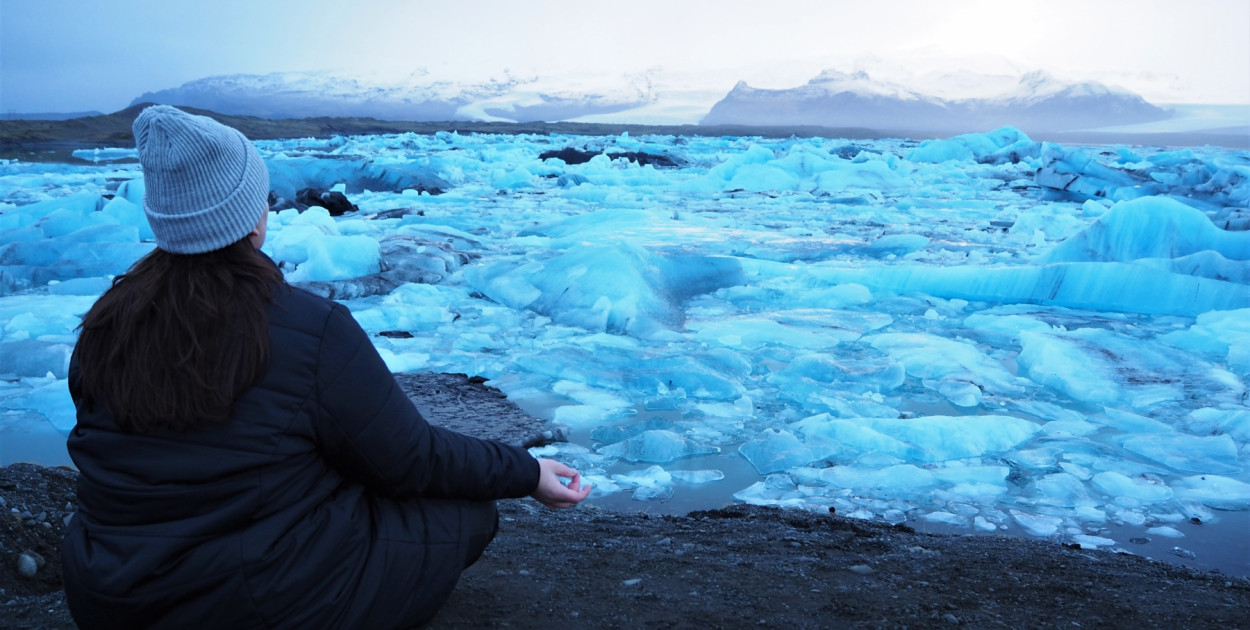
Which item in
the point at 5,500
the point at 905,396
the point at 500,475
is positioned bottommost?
the point at 905,396

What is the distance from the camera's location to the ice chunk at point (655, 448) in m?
3.49

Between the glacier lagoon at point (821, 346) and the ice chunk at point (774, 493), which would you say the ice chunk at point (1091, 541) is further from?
the ice chunk at point (774, 493)

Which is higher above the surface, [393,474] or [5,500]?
[393,474]

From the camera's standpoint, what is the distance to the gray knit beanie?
1.25m

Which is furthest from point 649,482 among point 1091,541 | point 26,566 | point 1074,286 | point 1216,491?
point 1074,286

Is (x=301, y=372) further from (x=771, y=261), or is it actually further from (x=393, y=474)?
(x=771, y=261)

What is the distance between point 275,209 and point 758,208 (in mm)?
7006

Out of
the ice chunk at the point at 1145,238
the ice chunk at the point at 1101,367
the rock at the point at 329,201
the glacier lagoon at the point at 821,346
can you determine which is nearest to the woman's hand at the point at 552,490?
the glacier lagoon at the point at 821,346

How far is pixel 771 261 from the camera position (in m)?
8.12

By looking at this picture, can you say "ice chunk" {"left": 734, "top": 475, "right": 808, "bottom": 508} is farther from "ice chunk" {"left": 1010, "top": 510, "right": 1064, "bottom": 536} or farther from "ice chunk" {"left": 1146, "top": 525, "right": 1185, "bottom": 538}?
"ice chunk" {"left": 1146, "top": 525, "right": 1185, "bottom": 538}

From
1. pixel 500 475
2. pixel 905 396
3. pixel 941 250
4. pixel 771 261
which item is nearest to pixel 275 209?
pixel 771 261

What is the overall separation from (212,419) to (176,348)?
110 millimetres

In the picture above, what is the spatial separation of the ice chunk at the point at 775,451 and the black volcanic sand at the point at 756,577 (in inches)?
21.0

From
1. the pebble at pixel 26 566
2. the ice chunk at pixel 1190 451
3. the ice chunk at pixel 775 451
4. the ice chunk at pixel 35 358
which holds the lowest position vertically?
the ice chunk at pixel 1190 451
